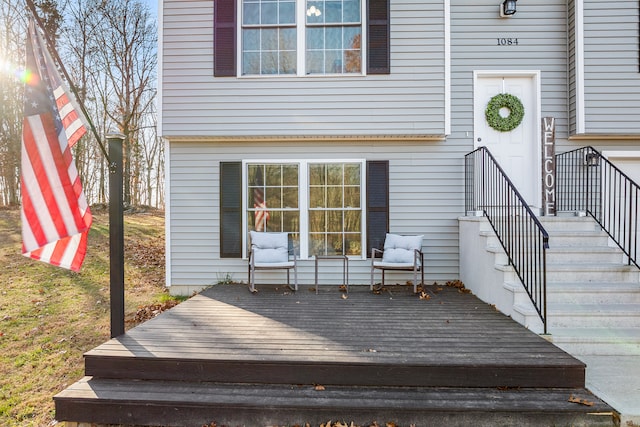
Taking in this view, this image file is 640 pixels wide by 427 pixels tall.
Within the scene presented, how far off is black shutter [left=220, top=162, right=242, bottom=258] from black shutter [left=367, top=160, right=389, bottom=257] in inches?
80.7

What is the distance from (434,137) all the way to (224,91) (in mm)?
3283

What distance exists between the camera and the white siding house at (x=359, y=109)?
17.8 feet

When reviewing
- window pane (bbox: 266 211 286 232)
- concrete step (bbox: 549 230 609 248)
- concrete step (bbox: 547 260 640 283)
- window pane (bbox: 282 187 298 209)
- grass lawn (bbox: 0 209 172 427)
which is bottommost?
grass lawn (bbox: 0 209 172 427)

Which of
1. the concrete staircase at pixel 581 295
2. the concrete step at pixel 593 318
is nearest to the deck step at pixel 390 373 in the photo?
the concrete staircase at pixel 581 295

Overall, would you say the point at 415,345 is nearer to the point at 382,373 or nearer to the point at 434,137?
the point at 382,373

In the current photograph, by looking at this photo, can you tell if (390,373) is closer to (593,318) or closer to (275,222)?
(593,318)

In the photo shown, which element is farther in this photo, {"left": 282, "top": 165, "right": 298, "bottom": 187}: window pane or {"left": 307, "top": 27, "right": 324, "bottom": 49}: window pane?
{"left": 282, "top": 165, "right": 298, "bottom": 187}: window pane

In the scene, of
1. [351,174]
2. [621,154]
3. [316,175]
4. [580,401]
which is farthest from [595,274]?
[316,175]

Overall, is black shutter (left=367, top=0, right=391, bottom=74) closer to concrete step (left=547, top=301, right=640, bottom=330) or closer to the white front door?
the white front door

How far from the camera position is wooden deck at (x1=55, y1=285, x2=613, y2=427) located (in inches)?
98.0

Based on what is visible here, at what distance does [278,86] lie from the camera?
18.1 ft

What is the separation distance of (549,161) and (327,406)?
4.76 meters

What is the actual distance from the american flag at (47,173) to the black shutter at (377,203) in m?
3.85

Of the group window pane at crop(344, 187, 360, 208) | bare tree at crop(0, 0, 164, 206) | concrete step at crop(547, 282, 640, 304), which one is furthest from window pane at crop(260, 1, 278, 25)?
bare tree at crop(0, 0, 164, 206)
